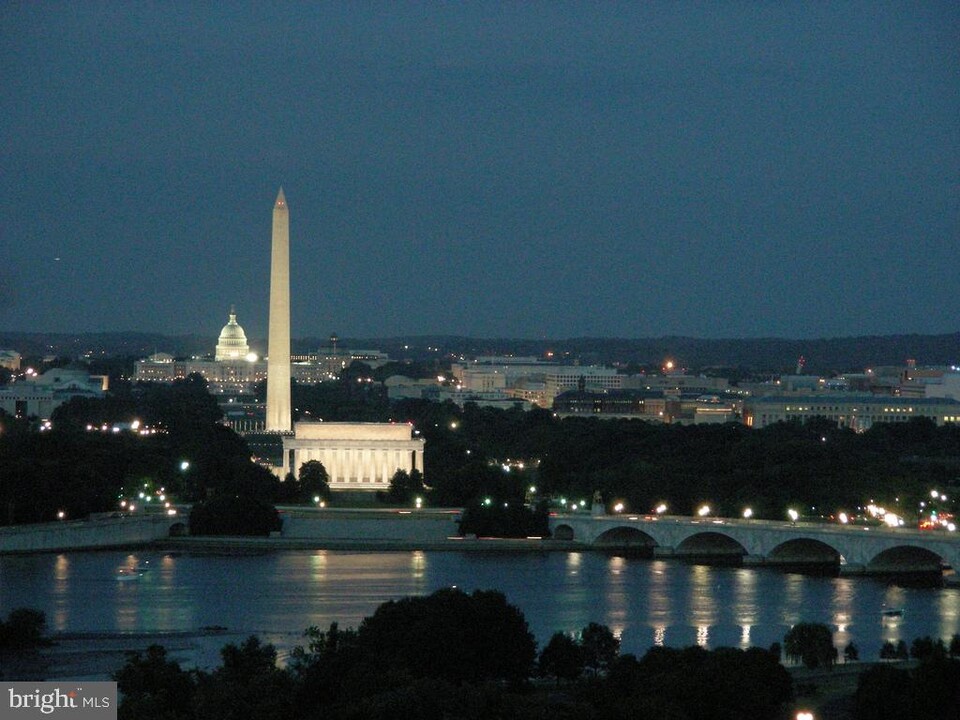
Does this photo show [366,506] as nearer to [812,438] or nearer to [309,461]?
[309,461]

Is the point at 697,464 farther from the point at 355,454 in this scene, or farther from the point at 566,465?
the point at 355,454

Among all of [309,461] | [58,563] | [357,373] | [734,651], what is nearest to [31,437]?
[309,461]

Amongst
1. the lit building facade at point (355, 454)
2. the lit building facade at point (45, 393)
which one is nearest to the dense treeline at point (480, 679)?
the lit building facade at point (355, 454)

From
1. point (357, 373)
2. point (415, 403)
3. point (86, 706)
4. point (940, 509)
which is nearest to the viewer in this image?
point (86, 706)

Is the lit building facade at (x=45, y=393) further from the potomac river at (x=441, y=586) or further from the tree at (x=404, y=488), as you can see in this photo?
the potomac river at (x=441, y=586)

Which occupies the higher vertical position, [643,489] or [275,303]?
[275,303]

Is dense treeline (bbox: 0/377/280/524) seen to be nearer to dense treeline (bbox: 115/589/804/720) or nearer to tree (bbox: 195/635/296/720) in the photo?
dense treeline (bbox: 115/589/804/720)
